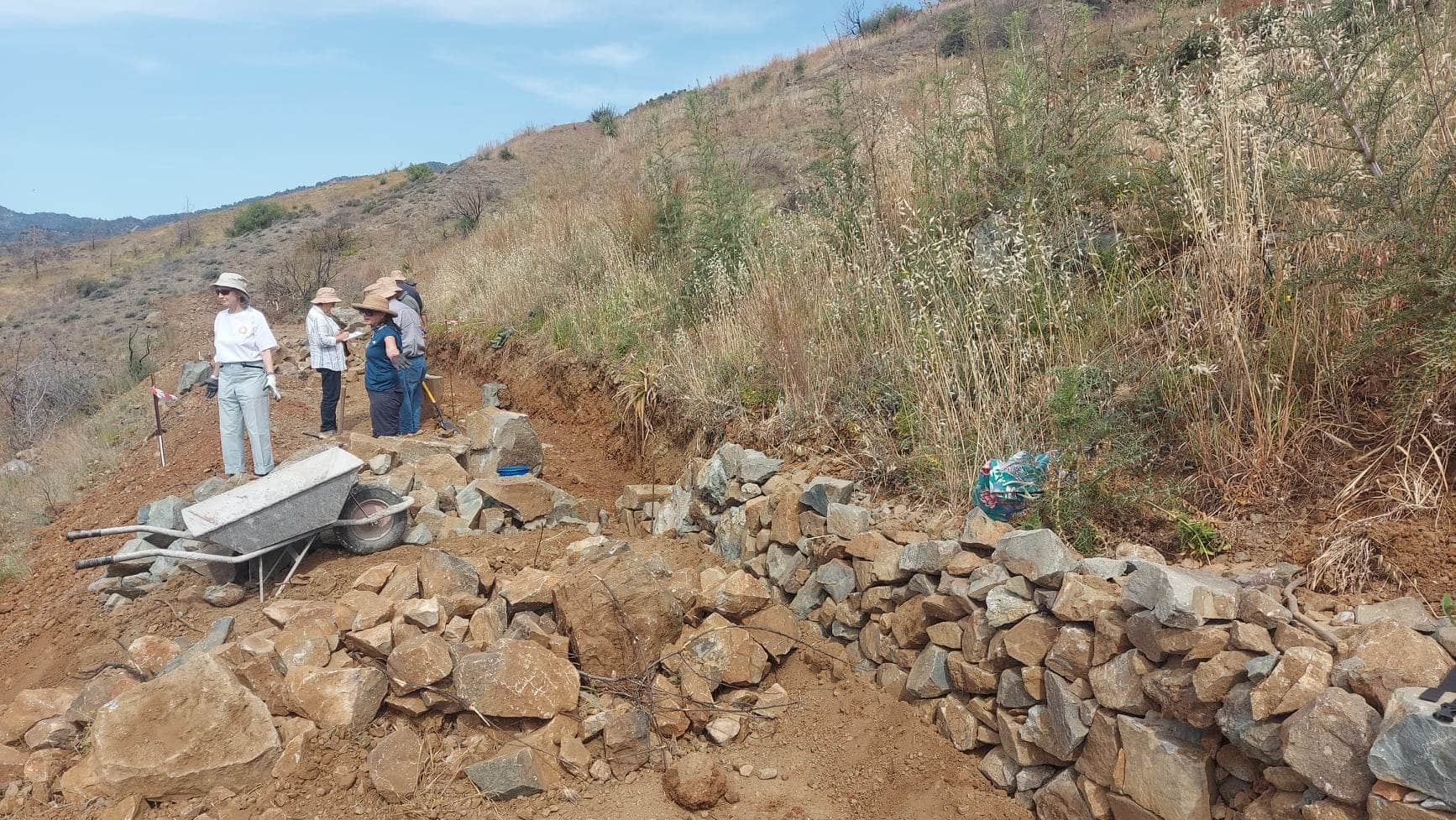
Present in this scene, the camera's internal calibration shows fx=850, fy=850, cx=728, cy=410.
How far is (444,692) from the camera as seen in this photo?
3.82m

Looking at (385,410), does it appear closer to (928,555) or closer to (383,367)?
(383,367)

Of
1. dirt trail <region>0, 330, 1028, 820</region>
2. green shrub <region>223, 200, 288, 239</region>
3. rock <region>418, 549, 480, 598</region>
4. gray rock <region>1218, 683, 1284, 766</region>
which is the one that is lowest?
dirt trail <region>0, 330, 1028, 820</region>

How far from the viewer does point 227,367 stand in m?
7.04

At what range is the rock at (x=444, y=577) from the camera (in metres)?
4.48

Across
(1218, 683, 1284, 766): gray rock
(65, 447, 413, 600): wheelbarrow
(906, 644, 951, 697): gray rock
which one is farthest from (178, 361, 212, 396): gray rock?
(1218, 683, 1284, 766): gray rock

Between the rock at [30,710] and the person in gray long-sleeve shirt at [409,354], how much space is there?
4.35 meters

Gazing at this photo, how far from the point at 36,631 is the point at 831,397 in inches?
219

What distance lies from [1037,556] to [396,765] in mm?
2754

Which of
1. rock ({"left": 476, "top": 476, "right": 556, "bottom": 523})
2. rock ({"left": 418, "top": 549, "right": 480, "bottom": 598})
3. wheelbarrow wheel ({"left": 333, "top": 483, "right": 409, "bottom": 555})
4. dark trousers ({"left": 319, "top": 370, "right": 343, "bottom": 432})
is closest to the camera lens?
rock ({"left": 418, "top": 549, "right": 480, "bottom": 598})

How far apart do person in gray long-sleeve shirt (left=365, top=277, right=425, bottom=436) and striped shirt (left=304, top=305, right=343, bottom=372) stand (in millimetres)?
645

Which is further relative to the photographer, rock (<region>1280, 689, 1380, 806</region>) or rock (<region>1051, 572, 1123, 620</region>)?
rock (<region>1051, 572, 1123, 620</region>)

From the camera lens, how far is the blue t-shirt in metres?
8.27

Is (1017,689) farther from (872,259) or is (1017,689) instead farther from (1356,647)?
(872,259)

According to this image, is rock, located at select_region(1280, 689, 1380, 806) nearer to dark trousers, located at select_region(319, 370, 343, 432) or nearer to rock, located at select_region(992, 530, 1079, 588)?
rock, located at select_region(992, 530, 1079, 588)
